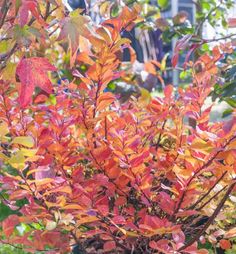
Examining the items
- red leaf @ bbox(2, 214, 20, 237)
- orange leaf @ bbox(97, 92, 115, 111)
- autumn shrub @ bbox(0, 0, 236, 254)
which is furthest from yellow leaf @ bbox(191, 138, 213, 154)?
red leaf @ bbox(2, 214, 20, 237)

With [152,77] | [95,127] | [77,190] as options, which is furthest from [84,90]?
[152,77]

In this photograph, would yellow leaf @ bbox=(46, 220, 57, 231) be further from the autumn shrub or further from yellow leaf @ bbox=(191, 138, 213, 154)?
yellow leaf @ bbox=(191, 138, 213, 154)

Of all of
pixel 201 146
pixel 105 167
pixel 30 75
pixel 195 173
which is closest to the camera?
pixel 30 75

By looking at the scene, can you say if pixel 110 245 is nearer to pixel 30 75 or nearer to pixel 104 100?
pixel 104 100

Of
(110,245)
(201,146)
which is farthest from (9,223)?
(201,146)

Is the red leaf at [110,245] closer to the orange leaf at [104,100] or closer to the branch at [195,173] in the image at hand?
the branch at [195,173]

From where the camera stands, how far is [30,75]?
75cm

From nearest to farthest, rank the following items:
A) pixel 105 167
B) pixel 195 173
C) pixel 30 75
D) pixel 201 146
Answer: pixel 30 75
pixel 201 146
pixel 195 173
pixel 105 167

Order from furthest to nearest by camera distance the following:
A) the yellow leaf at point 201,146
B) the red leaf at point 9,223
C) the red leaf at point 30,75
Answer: the red leaf at point 9,223, the yellow leaf at point 201,146, the red leaf at point 30,75

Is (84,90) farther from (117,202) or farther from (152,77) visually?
(152,77)

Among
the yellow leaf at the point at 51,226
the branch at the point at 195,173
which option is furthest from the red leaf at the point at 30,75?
the branch at the point at 195,173

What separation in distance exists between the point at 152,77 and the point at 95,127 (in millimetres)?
1561

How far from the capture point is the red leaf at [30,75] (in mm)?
747

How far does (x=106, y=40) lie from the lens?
98cm
